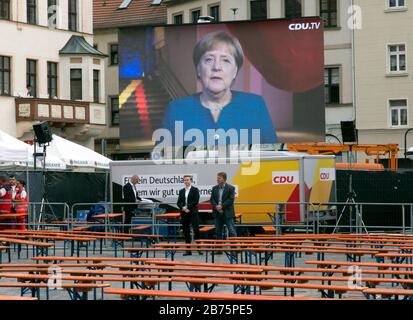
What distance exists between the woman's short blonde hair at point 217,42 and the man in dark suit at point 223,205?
15230mm

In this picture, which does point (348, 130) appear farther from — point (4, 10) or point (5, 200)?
point (4, 10)

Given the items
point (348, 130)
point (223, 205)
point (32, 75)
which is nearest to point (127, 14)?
point (32, 75)

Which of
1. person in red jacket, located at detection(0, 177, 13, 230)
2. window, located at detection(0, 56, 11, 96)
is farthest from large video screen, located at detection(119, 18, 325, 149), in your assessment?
window, located at detection(0, 56, 11, 96)

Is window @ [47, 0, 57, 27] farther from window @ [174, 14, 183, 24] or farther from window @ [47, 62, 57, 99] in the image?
window @ [174, 14, 183, 24]

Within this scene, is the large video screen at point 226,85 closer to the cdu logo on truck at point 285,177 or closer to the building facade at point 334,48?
the cdu logo on truck at point 285,177

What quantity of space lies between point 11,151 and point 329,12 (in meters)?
31.8

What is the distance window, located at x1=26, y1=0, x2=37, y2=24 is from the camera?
6062cm

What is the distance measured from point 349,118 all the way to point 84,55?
13648mm

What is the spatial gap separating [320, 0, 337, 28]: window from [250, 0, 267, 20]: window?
3.40 metres

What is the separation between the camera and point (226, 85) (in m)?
44.1
